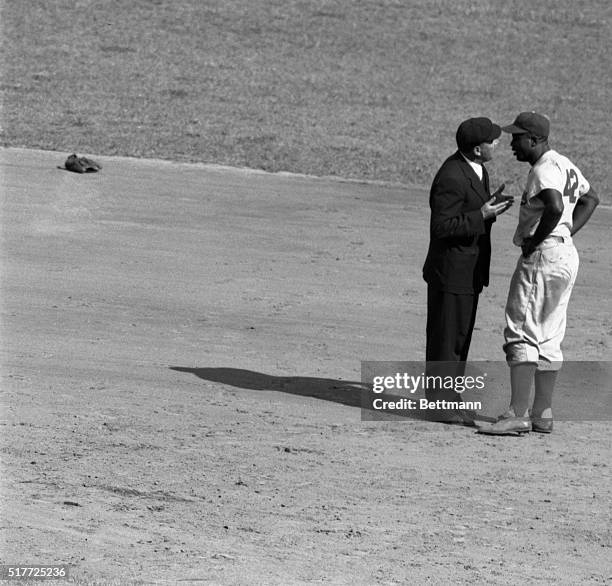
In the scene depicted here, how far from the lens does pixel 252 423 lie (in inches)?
362

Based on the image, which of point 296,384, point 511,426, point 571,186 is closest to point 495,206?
point 571,186

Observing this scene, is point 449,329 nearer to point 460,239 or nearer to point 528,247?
point 460,239

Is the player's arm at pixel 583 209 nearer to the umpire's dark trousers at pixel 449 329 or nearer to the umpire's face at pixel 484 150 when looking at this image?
the umpire's face at pixel 484 150

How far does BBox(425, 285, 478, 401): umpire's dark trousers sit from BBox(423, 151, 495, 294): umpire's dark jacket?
0.08 meters

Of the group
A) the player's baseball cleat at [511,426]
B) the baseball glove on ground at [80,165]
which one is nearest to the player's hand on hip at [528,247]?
the player's baseball cleat at [511,426]

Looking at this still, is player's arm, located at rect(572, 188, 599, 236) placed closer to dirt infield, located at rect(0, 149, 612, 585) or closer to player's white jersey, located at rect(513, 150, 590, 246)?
player's white jersey, located at rect(513, 150, 590, 246)

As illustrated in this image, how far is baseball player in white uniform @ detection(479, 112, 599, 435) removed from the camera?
862 cm

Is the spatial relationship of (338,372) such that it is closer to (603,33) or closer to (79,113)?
(79,113)

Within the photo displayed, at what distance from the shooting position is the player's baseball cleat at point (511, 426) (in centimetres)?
907

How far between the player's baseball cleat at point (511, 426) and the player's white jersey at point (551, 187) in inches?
46.1

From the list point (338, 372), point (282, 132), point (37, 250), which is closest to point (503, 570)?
point (338, 372)

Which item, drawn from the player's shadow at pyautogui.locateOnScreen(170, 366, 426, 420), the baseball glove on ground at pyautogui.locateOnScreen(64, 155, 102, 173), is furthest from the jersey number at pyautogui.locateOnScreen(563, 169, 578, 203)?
the baseball glove on ground at pyautogui.locateOnScreen(64, 155, 102, 173)

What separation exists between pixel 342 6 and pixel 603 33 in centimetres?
605

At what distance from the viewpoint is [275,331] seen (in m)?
11.9
